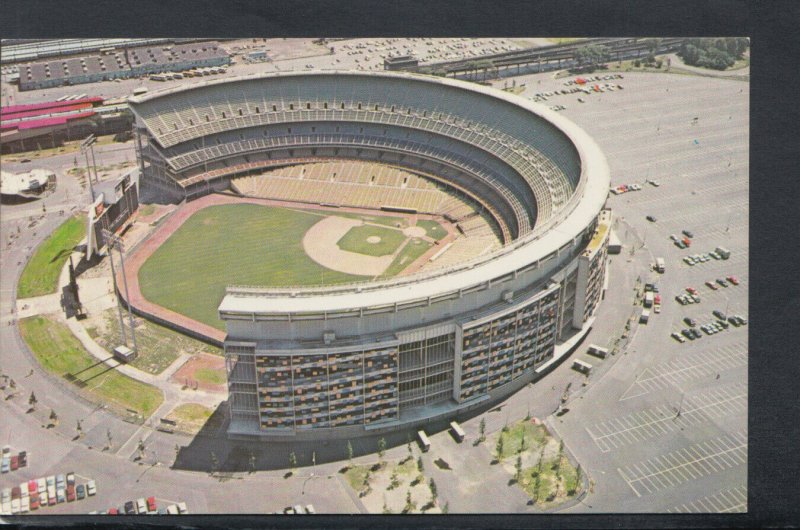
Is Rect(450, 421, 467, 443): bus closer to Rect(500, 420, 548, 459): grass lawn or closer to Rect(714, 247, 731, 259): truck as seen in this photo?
Rect(500, 420, 548, 459): grass lawn

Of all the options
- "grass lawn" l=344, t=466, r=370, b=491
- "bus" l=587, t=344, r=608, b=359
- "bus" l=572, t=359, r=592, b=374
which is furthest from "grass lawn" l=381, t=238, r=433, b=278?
"grass lawn" l=344, t=466, r=370, b=491

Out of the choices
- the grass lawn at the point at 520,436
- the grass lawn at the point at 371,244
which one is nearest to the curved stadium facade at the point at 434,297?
the grass lawn at the point at 520,436

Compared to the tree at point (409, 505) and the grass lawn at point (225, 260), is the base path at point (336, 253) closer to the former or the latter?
the grass lawn at point (225, 260)

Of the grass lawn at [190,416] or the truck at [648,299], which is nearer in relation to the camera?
the grass lawn at [190,416]

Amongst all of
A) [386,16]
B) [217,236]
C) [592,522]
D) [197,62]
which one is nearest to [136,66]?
[197,62]

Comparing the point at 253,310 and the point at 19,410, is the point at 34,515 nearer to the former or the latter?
the point at 19,410

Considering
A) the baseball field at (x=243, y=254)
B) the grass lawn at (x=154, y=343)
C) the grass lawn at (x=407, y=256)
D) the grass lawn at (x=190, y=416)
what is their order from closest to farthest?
the grass lawn at (x=190, y=416)
the grass lawn at (x=154, y=343)
the baseball field at (x=243, y=254)
the grass lawn at (x=407, y=256)
